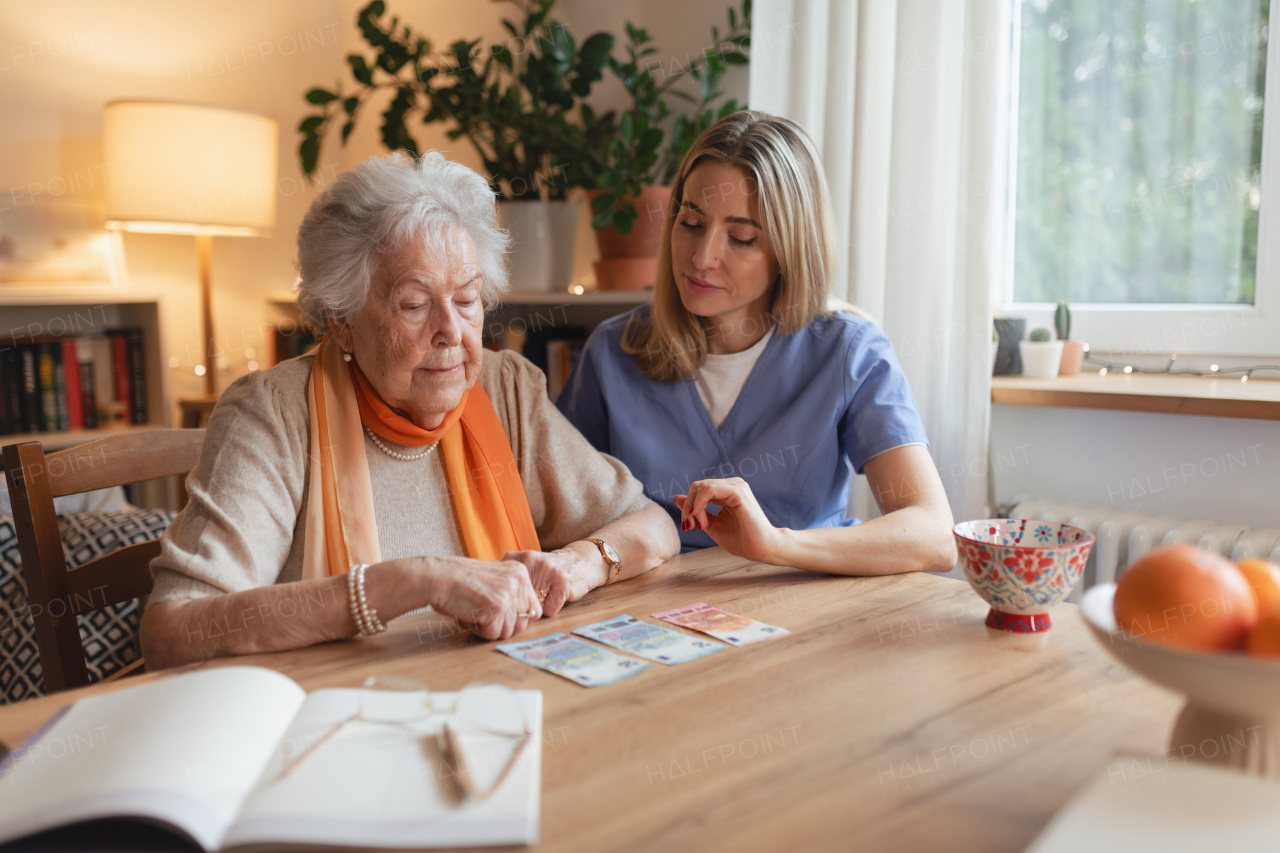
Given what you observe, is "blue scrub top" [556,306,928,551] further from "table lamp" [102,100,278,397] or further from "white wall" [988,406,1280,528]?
"table lamp" [102,100,278,397]

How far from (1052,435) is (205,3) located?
331cm

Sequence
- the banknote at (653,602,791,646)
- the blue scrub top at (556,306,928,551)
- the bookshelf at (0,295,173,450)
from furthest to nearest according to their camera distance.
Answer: the bookshelf at (0,295,173,450) → the blue scrub top at (556,306,928,551) → the banknote at (653,602,791,646)

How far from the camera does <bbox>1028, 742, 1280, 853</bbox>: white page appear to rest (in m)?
0.60

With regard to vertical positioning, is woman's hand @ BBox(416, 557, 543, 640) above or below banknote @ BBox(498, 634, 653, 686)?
above

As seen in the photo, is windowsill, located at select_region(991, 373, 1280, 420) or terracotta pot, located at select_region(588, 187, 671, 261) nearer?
windowsill, located at select_region(991, 373, 1280, 420)

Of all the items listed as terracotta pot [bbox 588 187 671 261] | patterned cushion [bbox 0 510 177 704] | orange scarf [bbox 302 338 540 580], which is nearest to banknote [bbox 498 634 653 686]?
orange scarf [bbox 302 338 540 580]

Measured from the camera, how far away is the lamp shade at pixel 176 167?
2963 millimetres

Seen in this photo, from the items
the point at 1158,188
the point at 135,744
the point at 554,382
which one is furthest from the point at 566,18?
the point at 135,744

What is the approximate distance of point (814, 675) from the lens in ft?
3.17

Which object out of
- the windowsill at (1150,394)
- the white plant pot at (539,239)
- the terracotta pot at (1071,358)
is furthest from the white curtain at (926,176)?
the white plant pot at (539,239)

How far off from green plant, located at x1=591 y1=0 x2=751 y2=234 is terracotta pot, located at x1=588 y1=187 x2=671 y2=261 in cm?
5

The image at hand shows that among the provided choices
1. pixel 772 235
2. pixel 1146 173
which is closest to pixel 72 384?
pixel 772 235

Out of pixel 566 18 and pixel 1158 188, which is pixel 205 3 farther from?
pixel 1158 188

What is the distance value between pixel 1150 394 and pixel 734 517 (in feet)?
3.11
